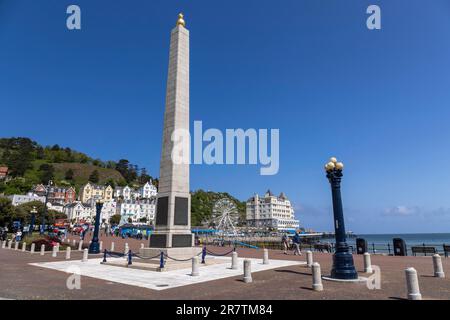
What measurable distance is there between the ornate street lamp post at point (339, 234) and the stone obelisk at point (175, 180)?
9155 millimetres

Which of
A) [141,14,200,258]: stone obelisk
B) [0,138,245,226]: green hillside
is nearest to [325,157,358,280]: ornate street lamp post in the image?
[141,14,200,258]: stone obelisk

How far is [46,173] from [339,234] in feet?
613

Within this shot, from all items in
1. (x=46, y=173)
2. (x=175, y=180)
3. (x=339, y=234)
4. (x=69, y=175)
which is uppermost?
(x=69, y=175)

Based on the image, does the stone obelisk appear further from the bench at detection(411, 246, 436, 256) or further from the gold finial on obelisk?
the bench at detection(411, 246, 436, 256)

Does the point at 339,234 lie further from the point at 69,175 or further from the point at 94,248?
the point at 69,175

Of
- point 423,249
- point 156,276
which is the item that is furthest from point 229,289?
point 423,249

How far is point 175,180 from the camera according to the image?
723 inches

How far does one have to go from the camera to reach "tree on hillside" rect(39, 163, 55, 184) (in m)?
162

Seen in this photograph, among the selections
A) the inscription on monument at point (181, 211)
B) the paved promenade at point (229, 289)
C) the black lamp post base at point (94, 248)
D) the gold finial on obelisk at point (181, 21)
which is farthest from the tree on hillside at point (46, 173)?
the paved promenade at point (229, 289)

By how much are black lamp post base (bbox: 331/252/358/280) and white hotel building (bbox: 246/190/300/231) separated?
144 m

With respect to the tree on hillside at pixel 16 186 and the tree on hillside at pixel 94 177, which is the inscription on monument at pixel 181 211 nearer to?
the tree on hillside at pixel 16 186

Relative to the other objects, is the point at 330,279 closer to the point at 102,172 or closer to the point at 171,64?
the point at 171,64

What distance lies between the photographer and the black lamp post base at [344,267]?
39.0 ft
